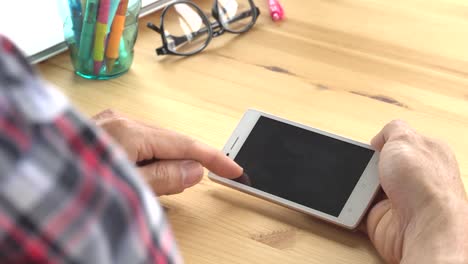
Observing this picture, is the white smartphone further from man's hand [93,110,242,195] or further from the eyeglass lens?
the eyeglass lens

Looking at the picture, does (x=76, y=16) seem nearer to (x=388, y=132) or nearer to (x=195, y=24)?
(x=195, y=24)

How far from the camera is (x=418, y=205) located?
79 centimetres

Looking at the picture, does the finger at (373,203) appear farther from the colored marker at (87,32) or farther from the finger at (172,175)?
the colored marker at (87,32)

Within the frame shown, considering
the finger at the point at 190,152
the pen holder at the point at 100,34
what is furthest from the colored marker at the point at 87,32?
the finger at the point at 190,152

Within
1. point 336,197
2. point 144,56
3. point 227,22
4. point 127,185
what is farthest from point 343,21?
point 127,185

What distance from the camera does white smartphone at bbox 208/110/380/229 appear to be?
836mm

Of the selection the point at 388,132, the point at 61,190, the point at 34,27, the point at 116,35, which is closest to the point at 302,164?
the point at 388,132

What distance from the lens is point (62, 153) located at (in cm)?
30

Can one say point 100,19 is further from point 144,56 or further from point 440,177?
point 440,177

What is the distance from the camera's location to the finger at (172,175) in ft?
2.71

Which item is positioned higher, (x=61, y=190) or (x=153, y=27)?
(x=61, y=190)

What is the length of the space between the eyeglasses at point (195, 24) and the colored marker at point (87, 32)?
0.12m

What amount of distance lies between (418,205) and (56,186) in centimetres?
55

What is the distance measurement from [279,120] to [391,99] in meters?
0.19
